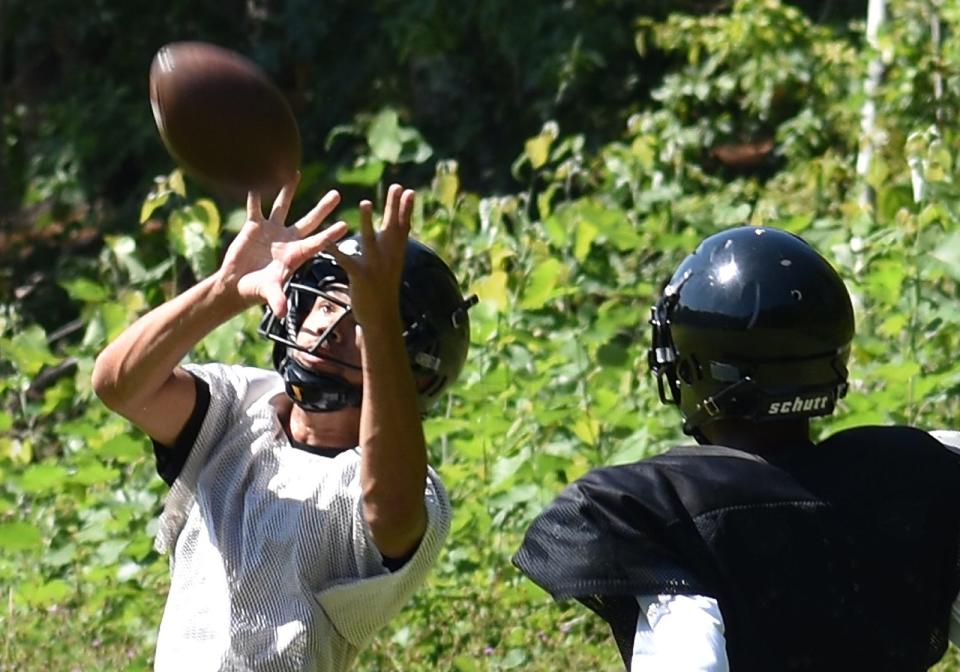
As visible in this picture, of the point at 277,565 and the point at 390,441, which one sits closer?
the point at 390,441

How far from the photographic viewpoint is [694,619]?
8.94 feet

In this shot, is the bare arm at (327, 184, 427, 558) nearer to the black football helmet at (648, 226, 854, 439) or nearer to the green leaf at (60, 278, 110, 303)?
the black football helmet at (648, 226, 854, 439)

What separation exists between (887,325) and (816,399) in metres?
3.07

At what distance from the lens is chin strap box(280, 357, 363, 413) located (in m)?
3.45

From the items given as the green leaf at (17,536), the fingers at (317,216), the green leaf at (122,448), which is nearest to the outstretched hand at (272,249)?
the fingers at (317,216)

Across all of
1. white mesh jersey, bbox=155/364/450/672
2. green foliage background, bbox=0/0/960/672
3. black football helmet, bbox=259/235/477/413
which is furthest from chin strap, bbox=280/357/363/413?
green foliage background, bbox=0/0/960/672

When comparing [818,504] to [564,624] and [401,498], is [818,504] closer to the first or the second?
[401,498]

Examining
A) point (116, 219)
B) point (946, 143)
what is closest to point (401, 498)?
point (946, 143)

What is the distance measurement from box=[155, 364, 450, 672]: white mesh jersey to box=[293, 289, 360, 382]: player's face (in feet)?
0.56

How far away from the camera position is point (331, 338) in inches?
137

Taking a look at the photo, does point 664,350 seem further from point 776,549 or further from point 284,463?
point 284,463

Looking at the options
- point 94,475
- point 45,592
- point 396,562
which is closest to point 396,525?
point 396,562

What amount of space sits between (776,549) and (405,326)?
977 millimetres

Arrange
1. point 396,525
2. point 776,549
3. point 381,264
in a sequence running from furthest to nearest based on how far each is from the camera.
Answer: point 396,525
point 381,264
point 776,549
